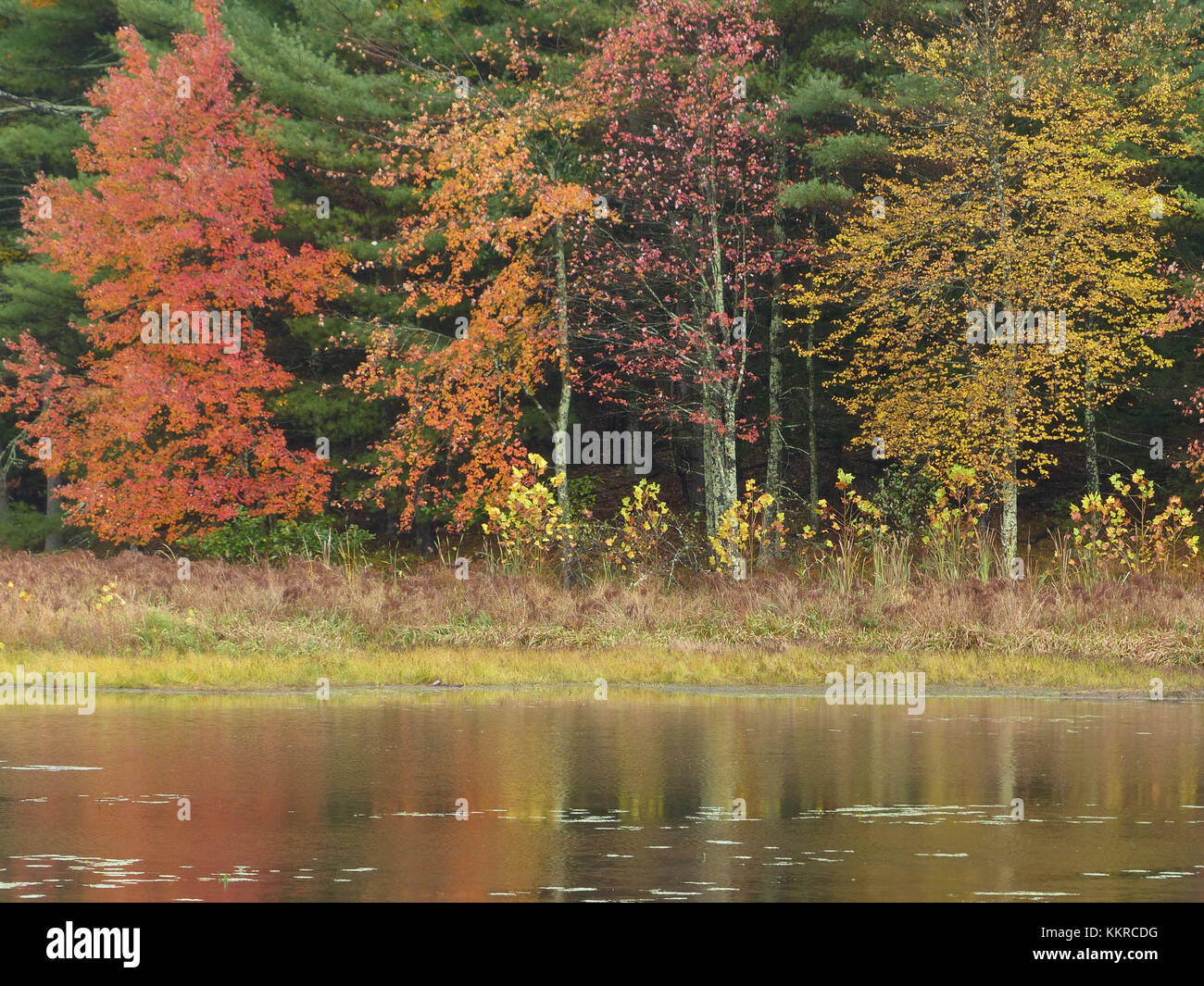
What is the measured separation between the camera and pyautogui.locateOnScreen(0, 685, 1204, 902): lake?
8898mm

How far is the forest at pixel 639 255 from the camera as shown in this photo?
31.1 metres

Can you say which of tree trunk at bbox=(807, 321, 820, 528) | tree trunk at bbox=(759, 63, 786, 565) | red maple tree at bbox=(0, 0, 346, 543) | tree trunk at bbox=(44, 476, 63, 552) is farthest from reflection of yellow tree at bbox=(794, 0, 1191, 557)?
tree trunk at bbox=(44, 476, 63, 552)

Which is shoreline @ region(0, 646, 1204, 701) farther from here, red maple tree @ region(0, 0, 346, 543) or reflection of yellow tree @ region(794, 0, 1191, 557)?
red maple tree @ region(0, 0, 346, 543)

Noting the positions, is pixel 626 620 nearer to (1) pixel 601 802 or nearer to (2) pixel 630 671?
(2) pixel 630 671

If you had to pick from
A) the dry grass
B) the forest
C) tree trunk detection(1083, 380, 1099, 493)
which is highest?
the forest

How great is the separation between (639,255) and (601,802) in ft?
70.9

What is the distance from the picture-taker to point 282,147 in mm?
34938

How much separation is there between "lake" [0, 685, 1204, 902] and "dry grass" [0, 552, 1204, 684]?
3191 millimetres

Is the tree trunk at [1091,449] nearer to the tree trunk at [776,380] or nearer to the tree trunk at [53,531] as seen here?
the tree trunk at [776,380]

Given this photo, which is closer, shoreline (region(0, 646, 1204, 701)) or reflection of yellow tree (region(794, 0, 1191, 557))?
shoreline (region(0, 646, 1204, 701))

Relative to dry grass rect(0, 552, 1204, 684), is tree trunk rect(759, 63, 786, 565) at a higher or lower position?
higher

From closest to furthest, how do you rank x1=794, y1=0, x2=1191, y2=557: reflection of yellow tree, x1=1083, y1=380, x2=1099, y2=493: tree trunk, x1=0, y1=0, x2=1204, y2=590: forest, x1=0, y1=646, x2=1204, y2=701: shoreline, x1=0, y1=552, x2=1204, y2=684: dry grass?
x1=0, y1=646, x2=1204, y2=701: shoreline
x1=0, y1=552, x2=1204, y2=684: dry grass
x1=794, y1=0, x2=1191, y2=557: reflection of yellow tree
x1=0, y1=0, x2=1204, y2=590: forest
x1=1083, y1=380, x2=1099, y2=493: tree trunk
